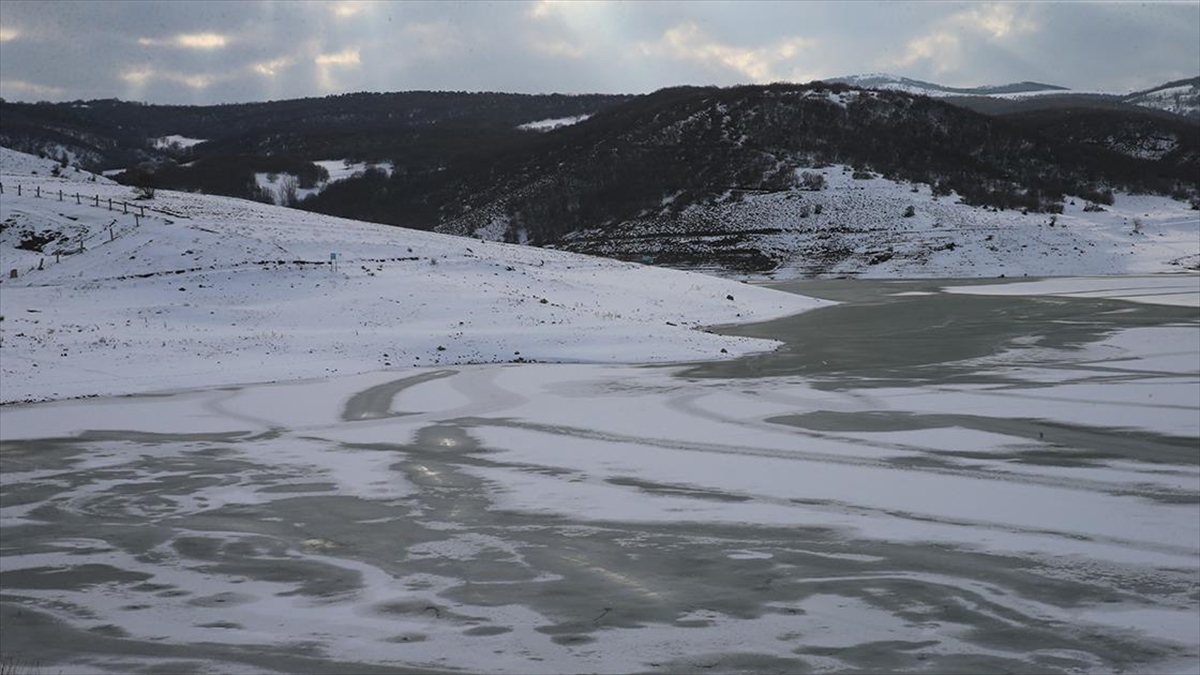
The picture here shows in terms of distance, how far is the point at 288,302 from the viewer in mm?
39594

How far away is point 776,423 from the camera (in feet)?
64.6

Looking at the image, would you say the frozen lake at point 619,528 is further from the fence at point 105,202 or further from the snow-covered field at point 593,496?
the fence at point 105,202

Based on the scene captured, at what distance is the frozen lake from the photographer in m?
9.15

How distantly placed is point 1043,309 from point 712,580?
3605 cm

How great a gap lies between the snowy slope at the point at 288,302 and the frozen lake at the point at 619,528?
236 inches

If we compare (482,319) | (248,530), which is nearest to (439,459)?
(248,530)

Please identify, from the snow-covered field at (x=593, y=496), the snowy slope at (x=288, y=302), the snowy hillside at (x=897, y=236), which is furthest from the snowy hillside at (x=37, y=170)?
the snowy hillside at (x=897, y=236)

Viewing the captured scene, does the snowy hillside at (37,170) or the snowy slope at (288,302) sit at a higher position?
the snowy hillside at (37,170)

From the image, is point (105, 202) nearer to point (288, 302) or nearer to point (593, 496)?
point (288, 302)

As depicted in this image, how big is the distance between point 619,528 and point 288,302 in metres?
29.4

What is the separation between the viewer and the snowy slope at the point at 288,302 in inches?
1179

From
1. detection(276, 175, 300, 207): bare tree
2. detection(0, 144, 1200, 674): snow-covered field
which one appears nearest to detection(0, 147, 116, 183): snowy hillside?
detection(0, 144, 1200, 674): snow-covered field

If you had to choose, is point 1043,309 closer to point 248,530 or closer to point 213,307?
point 213,307

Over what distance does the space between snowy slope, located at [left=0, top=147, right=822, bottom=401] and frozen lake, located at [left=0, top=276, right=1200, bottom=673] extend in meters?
6.00
